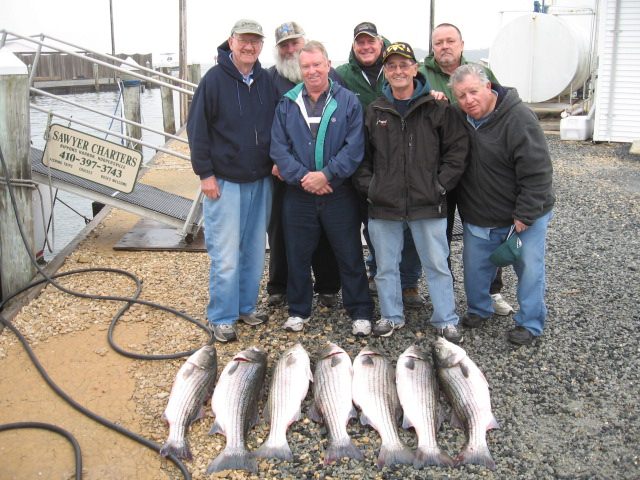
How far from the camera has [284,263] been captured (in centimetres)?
548

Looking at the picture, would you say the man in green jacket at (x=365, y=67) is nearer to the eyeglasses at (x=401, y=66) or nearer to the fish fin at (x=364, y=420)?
the eyeglasses at (x=401, y=66)

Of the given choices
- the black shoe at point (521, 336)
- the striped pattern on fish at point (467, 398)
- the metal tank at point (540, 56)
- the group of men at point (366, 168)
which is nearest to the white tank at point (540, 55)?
the metal tank at point (540, 56)

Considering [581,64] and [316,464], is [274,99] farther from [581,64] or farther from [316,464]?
[581,64]

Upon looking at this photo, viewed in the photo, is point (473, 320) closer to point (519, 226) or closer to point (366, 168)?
point (519, 226)

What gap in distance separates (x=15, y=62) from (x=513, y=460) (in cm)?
501

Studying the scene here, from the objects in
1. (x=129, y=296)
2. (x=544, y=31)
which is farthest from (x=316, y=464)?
(x=544, y=31)

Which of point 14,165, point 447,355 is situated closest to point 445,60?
point 447,355

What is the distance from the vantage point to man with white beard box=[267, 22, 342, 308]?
4.79 meters

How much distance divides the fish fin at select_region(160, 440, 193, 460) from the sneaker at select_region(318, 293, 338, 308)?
2118 mm

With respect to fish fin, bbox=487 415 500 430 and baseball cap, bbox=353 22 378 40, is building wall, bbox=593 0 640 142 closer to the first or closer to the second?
baseball cap, bbox=353 22 378 40

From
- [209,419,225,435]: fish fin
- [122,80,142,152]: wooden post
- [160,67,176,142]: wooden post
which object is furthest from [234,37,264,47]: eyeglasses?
[160,67,176,142]: wooden post

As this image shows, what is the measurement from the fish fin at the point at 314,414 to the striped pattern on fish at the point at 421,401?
1.57ft

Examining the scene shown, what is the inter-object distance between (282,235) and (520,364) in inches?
80.5

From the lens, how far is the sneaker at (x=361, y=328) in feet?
16.1
